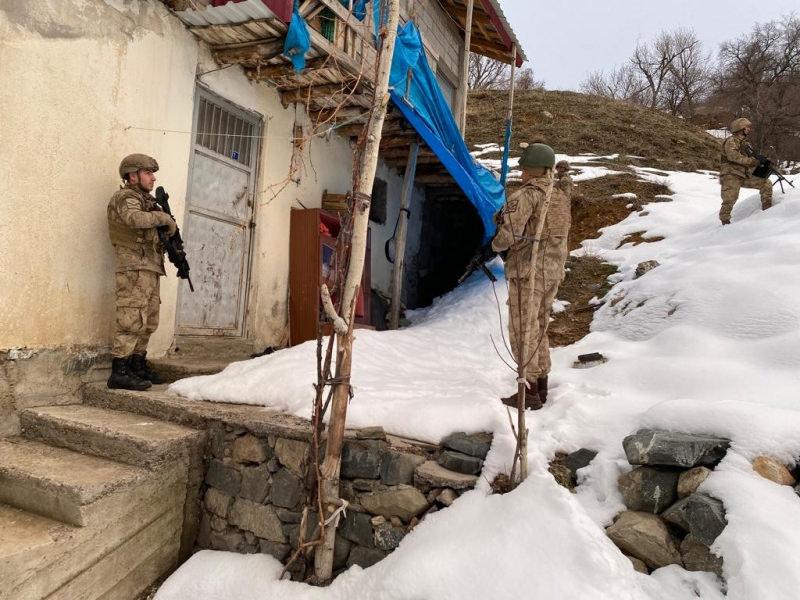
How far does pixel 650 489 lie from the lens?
2443mm

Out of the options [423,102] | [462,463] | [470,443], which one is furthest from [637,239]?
[462,463]

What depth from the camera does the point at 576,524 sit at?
A: 2.22 meters

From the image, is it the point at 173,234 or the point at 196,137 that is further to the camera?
the point at 196,137

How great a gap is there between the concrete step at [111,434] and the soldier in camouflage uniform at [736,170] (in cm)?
778

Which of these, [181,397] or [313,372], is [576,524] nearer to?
[313,372]

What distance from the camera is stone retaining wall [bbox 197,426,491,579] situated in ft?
8.89

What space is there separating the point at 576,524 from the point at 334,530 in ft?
4.07

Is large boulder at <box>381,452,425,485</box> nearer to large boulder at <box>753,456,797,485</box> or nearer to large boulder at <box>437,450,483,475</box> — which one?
large boulder at <box>437,450,483,475</box>

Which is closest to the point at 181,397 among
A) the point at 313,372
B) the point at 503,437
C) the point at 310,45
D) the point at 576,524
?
the point at 313,372

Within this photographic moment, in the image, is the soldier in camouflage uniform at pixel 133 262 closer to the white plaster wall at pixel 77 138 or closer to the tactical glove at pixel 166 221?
the tactical glove at pixel 166 221

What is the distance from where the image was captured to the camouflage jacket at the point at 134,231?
354 centimetres

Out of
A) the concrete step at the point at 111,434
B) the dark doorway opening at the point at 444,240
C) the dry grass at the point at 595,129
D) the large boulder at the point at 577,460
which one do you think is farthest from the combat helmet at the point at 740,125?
the concrete step at the point at 111,434

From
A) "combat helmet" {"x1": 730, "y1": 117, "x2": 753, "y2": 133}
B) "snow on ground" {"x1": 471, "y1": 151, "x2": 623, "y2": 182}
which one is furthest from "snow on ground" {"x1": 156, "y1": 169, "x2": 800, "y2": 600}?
"snow on ground" {"x1": 471, "y1": 151, "x2": 623, "y2": 182}

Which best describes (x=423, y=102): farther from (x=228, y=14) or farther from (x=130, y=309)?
(x=130, y=309)
